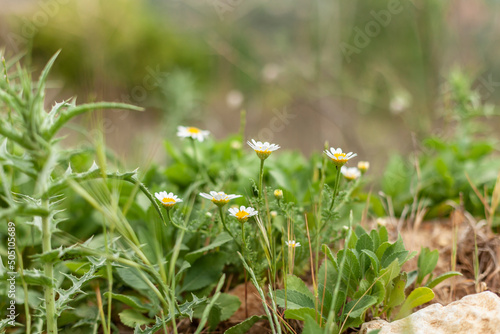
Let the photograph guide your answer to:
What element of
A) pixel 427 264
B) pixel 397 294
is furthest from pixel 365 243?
pixel 427 264

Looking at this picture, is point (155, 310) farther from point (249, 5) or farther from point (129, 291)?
point (249, 5)

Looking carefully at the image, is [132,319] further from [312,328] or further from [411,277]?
[411,277]

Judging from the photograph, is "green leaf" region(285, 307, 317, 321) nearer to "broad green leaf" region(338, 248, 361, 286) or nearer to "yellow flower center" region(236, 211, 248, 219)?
"broad green leaf" region(338, 248, 361, 286)

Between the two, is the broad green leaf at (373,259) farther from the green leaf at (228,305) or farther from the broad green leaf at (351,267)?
the green leaf at (228,305)

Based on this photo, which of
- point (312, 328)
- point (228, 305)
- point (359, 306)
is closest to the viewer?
point (312, 328)

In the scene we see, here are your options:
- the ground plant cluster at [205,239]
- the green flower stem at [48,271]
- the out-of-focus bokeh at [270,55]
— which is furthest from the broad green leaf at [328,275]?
the out-of-focus bokeh at [270,55]

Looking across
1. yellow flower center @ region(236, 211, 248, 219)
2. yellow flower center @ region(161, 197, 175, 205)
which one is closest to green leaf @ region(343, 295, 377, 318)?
yellow flower center @ region(236, 211, 248, 219)
